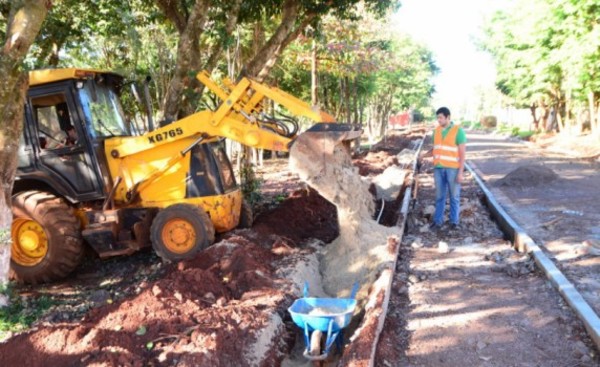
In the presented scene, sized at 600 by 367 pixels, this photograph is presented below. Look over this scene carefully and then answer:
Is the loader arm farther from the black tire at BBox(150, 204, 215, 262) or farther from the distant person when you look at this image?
the distant person

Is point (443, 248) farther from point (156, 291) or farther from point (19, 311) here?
point (19, 311)

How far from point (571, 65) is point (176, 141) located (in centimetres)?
1620

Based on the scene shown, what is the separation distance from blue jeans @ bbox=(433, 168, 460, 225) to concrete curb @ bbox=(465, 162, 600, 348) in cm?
92

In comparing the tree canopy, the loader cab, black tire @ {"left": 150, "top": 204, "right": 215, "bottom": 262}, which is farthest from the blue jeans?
the tree canopy

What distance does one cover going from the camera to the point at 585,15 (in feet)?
54.2

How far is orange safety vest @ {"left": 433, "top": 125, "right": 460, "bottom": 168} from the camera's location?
8406 mm

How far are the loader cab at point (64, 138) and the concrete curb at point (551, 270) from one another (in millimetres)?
6022

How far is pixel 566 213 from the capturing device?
9.36 metres

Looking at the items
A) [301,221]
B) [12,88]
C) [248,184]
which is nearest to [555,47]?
[248,184]

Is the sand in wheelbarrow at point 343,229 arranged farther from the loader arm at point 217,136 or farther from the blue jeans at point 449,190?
the blue jeans at point 449,190

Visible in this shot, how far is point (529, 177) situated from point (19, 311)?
38.2ft

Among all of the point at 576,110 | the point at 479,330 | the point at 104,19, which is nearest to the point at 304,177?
the point at 479,330

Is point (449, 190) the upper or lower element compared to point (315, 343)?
upper

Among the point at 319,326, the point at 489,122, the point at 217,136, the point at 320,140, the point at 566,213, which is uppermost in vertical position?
the point at 217,136
